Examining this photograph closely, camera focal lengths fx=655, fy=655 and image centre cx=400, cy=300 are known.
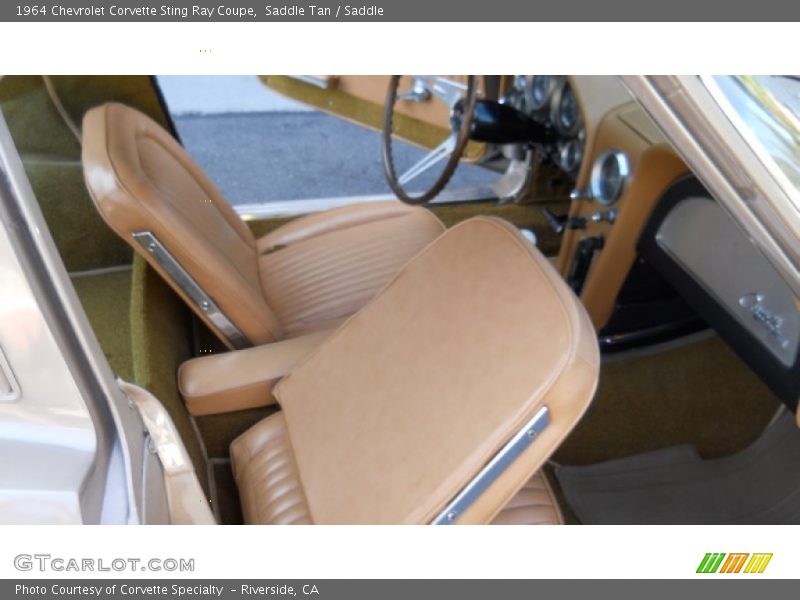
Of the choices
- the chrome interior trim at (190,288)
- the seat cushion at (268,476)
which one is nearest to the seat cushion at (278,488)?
the seat cushion at (268,476)

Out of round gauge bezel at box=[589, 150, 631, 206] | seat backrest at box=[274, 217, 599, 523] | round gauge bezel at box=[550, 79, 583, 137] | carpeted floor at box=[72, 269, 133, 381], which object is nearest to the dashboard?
round gauge bezel at box=[550, 79, 583, 137]

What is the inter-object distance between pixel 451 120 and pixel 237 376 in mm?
857

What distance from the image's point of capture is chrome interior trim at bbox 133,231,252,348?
1029 mm

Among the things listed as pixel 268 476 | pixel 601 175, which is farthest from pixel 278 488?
pixel 601 175

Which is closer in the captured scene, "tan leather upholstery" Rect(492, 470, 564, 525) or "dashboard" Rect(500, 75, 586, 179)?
"tan leather upholstery" Rect(492, 470, 564, 525)

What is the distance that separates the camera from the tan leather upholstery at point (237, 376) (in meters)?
1.11

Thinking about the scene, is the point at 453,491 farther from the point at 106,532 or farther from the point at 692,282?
the point at 692,282

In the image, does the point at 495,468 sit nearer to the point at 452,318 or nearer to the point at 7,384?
the point at 452,318

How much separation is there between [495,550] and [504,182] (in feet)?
5.29

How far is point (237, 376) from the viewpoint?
114cm

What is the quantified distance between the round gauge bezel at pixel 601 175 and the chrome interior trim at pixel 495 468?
0.73m

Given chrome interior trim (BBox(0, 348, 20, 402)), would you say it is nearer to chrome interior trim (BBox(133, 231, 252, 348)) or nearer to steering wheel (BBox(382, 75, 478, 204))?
chrome interior trim (BBox(133, 231, 252, 348))

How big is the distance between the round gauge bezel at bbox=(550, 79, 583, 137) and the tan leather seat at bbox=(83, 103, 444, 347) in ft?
1.25

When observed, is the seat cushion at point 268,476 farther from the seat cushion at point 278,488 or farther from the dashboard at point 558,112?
the dashboard at point 558,112
